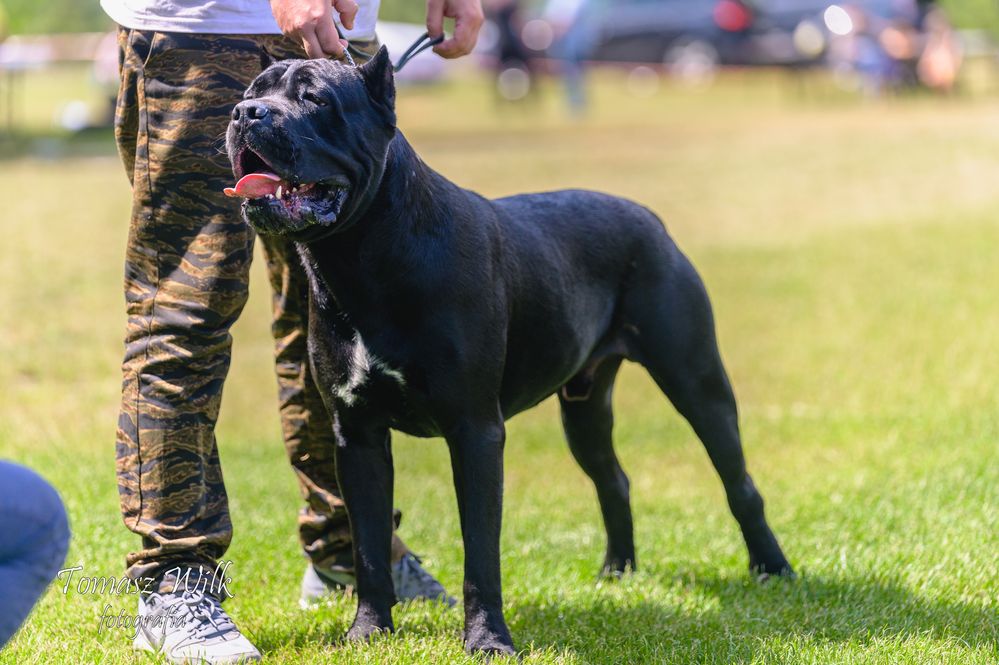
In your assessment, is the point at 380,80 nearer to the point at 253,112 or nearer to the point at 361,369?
the point at 253,112

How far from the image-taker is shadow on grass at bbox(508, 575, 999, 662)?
12.3 ft

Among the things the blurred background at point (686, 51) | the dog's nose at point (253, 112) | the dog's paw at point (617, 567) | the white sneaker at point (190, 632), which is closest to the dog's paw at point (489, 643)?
the white sneaker at point (190, 632)

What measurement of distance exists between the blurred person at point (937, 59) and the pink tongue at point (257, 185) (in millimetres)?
25117

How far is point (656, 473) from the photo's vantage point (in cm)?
704

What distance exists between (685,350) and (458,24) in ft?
4.12

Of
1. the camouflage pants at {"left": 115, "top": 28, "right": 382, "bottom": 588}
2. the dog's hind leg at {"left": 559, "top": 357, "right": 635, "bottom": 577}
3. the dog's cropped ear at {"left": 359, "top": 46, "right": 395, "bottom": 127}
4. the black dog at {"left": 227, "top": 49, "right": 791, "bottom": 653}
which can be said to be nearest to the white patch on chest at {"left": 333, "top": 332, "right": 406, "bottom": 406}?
the black dog at {"left": 227, "top": 49, "right": 791, "bottom": 653}

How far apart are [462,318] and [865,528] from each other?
2534mm

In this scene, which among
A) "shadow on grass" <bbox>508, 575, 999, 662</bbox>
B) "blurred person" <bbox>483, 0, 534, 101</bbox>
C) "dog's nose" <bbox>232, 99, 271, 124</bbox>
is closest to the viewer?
"dog's nose" <bbox>232, 99, 271, 124</bbox>

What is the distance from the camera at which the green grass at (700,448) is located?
3963 mm

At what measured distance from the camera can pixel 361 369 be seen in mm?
3457

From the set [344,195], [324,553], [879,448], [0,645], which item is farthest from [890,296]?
[0,645]

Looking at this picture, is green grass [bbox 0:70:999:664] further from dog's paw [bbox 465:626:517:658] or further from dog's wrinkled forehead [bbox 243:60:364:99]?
dog's wrinkled forehead [bbox 243:60:364:99]

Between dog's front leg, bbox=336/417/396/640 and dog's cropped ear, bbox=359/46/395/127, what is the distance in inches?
36.2

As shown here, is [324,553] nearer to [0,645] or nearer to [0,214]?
[0,645]
